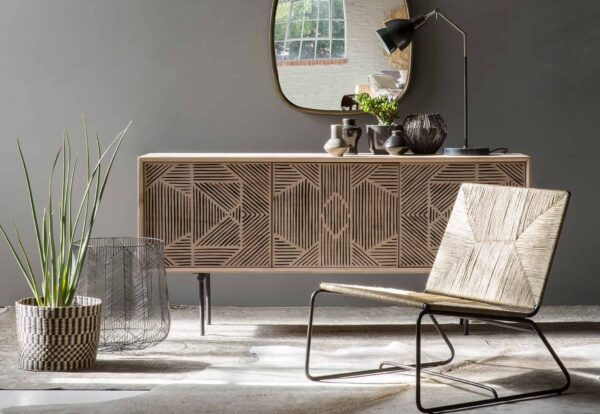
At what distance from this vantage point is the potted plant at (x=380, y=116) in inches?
172

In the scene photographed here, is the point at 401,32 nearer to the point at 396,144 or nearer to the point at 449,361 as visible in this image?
the point at 396,144

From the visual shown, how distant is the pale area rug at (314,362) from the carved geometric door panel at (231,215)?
0.36 metres

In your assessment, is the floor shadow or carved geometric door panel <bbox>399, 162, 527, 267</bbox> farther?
carved geometric door panel <bbox>399, 162, 527, 267</bbox>

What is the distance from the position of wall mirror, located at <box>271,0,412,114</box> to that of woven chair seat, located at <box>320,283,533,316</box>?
152 cm

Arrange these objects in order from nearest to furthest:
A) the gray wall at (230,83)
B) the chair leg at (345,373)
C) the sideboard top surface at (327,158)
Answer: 1. the chair leg at (345,373)
2. the sideboard top surface at (327,158)
3. the gray wall at (230,83)

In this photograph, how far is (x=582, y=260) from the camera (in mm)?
4852

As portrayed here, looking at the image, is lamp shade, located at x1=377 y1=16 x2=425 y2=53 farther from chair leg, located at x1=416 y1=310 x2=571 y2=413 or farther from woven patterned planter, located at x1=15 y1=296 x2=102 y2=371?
woven patterned planter, located at x1=15 y1=296 x2=102 y2=371

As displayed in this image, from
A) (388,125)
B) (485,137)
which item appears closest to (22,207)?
(388,125)

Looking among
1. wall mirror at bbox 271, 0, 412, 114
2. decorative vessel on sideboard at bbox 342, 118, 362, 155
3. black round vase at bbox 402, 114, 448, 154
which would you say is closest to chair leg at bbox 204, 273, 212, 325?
decorative vessel on sideboard at bbox 342, 118, 362, 155

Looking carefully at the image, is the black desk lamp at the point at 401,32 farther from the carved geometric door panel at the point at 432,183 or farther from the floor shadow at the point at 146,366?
the floor shadow at the point at 146,366

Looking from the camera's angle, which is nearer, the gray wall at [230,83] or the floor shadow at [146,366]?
the floor shadow at [146,366]

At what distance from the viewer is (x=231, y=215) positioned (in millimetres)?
4207

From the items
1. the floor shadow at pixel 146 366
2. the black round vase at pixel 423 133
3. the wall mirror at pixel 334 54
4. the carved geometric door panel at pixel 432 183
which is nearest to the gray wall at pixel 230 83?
the wall mirror at pixel 334 54

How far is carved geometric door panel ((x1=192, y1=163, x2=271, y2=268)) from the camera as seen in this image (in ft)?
13.8
